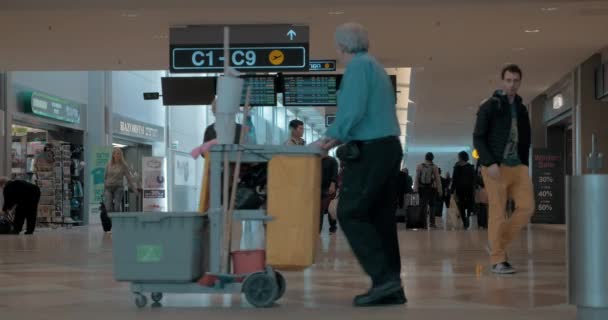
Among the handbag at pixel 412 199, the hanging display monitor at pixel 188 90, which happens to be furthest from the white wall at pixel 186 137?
the hanging display monitor at pixel 188 90

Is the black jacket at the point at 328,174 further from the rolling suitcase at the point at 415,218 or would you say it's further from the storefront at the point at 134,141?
the storefront at the point at 134,141

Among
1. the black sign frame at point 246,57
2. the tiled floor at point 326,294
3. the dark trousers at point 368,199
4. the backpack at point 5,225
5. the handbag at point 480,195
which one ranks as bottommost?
the backpack at point 5,225

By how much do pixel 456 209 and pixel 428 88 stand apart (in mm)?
4053

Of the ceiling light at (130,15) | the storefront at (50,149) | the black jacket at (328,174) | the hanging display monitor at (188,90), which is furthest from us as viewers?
the storefront at (50,149)

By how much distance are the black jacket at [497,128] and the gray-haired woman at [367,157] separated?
2.02m

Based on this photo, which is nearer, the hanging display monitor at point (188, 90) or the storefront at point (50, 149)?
the hanging display monitor at point (188, 90)

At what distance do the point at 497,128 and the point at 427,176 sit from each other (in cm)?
1205

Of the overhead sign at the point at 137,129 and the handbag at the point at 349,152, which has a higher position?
the overhead sign at the point at 137,129

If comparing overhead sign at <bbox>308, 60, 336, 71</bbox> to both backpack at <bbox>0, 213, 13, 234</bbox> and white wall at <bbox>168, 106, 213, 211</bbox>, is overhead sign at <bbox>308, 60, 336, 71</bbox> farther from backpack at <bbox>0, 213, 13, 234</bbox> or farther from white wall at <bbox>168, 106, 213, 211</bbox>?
white wall at <bbox>168, 106, 213, 211</bbox>

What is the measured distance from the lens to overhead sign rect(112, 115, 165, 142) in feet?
82.1

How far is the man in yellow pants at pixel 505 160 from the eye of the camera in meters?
6.63

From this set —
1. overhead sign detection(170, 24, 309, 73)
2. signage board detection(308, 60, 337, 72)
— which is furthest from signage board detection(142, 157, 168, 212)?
overhead sign detection(170, 24, 309, 73)

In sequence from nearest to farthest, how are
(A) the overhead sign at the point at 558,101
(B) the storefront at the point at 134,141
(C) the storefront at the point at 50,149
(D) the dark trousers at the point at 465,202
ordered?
(D) the dark trousers at the point at 465,202 < (C) the storefront at the point at 50,149 < (A) the overhead sign at the point at 558,101 < (B) the storefront at the point at 134,141

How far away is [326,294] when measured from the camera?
17.7ft
